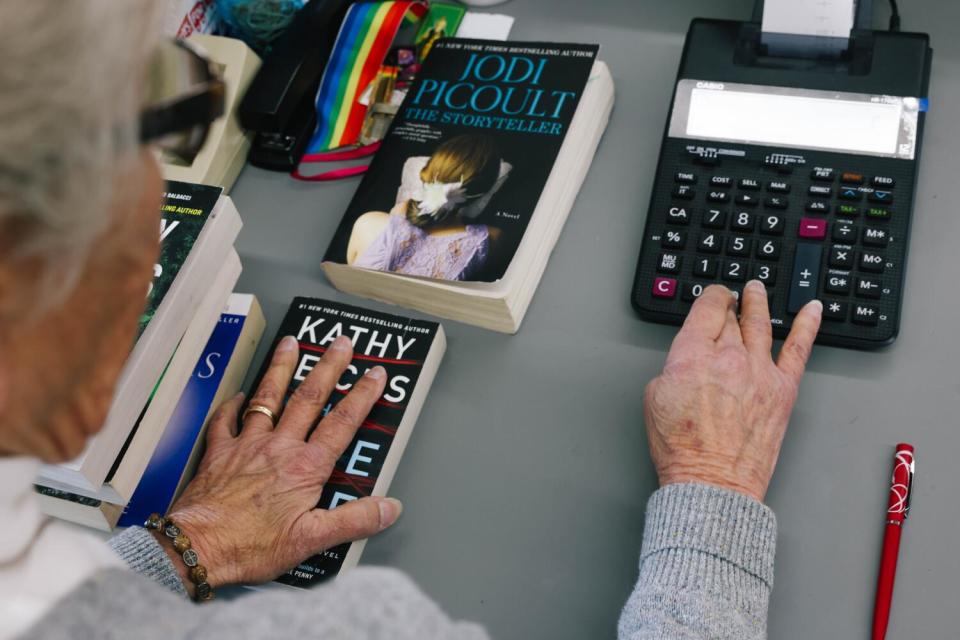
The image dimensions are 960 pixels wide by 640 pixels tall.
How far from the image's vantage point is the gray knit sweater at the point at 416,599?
1.40 feet

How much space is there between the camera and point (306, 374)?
2.65ft

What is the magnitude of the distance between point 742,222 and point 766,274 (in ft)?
0.17

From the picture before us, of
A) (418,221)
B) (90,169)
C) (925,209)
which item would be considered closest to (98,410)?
(90,169)

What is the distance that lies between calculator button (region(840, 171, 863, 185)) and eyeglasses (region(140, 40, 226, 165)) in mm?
537

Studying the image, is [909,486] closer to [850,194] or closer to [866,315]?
[866,315]

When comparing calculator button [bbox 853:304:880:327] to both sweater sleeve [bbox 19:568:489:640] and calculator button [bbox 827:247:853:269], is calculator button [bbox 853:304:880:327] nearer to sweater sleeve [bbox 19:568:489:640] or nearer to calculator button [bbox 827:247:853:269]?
calculator button [bbox 827:247:853:269]

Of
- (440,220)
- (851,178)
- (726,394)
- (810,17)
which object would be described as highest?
(810,17)

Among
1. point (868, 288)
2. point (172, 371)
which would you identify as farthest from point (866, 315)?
point (172, 371)

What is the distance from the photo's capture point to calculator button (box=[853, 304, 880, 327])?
2.43 ft

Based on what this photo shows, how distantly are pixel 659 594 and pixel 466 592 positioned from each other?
0.15m

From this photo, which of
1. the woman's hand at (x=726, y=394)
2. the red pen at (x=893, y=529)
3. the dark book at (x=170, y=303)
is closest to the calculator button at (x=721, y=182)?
the woman's hand at (x=726, y=394)

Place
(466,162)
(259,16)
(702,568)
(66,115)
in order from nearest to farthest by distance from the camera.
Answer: (66,115), (702,568), (466,162), (259,16)

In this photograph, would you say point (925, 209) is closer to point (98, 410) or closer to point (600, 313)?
point (600, 313)

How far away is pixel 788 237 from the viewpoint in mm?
782
